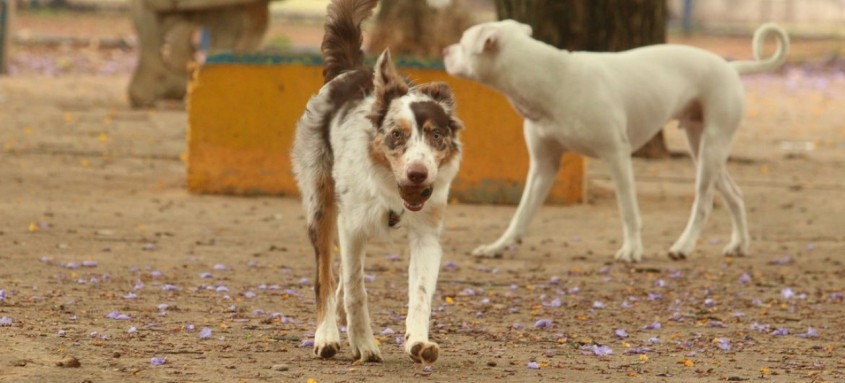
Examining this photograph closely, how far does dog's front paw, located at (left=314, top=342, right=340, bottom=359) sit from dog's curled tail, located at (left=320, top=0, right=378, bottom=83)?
118 centimetres

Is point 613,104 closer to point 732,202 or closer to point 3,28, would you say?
point 732,202

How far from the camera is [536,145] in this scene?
9188 millimetres

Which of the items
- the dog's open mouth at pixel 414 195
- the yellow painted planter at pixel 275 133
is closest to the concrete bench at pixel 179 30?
the yellow painted planter at pixel 275 133

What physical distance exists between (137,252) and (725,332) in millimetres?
3311

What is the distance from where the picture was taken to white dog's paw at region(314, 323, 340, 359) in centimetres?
599

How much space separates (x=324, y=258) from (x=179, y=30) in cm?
1089

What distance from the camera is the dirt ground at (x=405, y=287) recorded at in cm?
593

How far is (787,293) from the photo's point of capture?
8.02m

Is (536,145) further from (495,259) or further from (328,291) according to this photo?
(328,291)

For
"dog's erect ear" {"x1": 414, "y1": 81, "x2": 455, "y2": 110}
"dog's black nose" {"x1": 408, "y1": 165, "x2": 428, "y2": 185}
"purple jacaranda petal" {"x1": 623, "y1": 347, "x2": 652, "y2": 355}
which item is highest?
"dog's erect ear" {"x1": 414, "y1": 81, "x2": 455, "y2": 110}

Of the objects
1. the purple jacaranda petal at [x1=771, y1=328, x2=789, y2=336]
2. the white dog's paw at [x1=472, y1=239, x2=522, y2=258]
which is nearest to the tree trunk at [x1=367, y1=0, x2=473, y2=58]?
the white dog's paw at [x1=472, y1=239, x2=522, y2=258]

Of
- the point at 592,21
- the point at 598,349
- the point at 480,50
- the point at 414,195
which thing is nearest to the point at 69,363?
the point at 414,195

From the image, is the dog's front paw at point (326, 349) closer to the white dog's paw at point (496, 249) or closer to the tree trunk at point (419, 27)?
the white dog's paw at point (496, 249)

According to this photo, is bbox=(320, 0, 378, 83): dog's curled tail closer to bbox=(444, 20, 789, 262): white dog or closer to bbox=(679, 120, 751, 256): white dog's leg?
bbox=(444, 20, 789, 262): white dog
